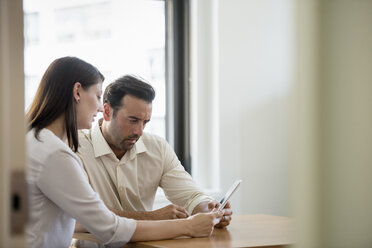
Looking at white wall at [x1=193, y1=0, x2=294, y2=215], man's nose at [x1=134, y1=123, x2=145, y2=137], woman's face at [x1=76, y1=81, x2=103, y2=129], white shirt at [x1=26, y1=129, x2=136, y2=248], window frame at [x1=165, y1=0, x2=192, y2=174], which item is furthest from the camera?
window frame at [x1=165, y1=0, x2=192, y2=174]

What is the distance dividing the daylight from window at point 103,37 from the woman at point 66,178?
1531 mm

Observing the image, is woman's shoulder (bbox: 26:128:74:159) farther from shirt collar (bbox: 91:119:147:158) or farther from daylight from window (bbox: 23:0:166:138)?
daylight from window (bbox: 23:0:166:138)

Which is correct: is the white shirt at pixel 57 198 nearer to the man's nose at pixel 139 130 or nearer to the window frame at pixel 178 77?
the man's nose at pixel 139 130

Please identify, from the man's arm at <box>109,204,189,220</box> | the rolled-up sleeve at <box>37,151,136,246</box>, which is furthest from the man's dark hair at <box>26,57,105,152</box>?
the man's arm at <box>109,204,189,220</box>

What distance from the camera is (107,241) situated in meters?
1.79

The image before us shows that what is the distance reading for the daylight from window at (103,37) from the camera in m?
3.45

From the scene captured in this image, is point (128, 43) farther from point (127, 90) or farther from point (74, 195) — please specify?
point (74, 195)

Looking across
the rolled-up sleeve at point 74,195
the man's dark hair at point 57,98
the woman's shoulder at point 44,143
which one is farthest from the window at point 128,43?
the rolled-up sleeve at point 74,195

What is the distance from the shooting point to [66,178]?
1.68 meters

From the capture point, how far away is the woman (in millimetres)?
1667

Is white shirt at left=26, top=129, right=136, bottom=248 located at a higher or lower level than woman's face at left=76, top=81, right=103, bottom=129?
lower

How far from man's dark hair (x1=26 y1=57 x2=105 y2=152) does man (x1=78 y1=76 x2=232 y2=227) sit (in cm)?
65

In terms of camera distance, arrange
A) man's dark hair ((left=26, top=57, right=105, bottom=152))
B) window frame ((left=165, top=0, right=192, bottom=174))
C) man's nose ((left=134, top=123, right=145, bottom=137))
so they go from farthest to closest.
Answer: window frame ((left=165, top=0, right=192, bottom=174)) → man's nose ((left=134, top=123, right=145, bottom=137)) → man's dark hair ((left=26, top=57, right=105, bottom=152))

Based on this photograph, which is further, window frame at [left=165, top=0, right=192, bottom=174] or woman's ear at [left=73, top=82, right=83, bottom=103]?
window frame at [left=165, top=0, right=192, bottom=174]
